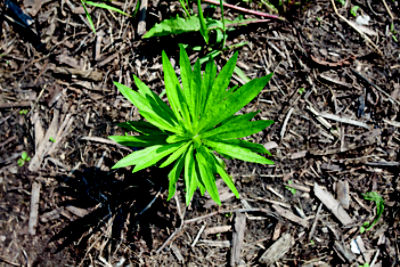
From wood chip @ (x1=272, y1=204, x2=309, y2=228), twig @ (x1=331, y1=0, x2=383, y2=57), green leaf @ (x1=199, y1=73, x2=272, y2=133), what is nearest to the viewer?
green leaf @ (x1=199, y1=73, x2=272, y2=133)

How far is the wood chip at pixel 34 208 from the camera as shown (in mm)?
2455

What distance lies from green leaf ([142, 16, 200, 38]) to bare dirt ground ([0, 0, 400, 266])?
0.32ft

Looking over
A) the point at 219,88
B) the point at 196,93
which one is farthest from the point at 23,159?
the point at 219,88

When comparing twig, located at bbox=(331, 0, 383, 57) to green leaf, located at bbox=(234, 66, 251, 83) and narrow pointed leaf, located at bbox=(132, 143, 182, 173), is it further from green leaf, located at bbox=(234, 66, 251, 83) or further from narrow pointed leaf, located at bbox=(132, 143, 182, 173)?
narrow pointed leaf, located at bbox=(132, 143, 182, 173)

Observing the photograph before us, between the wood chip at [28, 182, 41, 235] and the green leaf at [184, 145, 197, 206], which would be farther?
the wood chip at [28, 182, 41, 235]

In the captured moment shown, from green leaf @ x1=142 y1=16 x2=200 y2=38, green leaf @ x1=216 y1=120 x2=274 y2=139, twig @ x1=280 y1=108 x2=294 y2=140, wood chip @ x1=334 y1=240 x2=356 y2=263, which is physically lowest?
wood chip @ x1=334 y1=240 x2=356 y2=263

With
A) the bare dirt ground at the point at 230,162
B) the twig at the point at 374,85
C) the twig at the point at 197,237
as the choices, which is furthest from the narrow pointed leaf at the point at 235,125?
the twig at the point at 374,85

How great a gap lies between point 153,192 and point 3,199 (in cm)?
121

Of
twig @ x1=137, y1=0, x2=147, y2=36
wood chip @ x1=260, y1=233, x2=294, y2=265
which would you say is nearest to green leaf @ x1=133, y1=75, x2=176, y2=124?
twig @ x1=137, y1=0, x2=147, y2=36

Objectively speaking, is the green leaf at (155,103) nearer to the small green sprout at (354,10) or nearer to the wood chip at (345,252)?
the wood chip at (345,252)

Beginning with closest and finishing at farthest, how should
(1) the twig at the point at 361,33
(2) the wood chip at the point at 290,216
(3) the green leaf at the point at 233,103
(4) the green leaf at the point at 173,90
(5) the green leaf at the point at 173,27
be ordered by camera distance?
(3) the green leaf at the point at 233,103 → (4) the green leaf at the point at 173,90 → (5) the green leaf at the point at 173,27 → (2) the wood chip at the point at 290,216 → (1) the twig at the point at 361,33

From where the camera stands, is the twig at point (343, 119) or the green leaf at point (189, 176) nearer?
the green leaf at point (189, 176)

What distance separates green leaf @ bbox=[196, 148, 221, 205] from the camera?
68.3 inches

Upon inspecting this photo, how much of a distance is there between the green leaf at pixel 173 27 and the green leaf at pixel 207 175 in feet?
3.48
